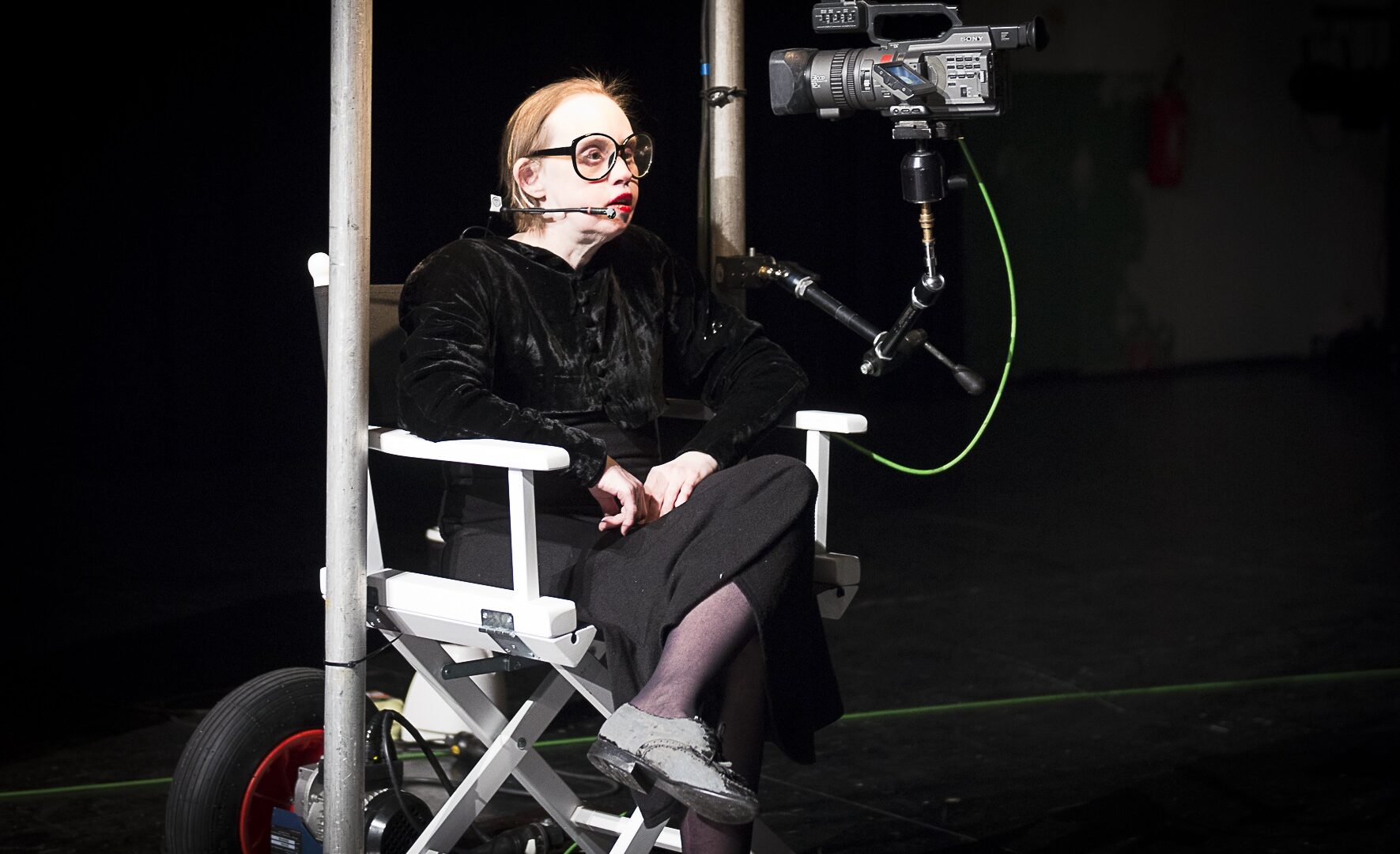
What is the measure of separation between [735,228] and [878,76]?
521 mm

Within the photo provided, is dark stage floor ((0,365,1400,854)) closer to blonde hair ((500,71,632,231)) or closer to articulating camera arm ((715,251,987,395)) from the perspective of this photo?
articulating camera arm ((715,251,987,395))

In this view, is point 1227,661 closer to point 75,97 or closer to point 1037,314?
point 75,97

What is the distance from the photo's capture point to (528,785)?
7.13 ft

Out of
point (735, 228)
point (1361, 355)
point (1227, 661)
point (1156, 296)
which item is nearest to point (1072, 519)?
point (1227, 661)

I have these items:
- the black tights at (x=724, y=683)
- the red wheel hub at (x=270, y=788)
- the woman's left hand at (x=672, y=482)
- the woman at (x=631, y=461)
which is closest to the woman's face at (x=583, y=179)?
the woman at (x=631, y=461)

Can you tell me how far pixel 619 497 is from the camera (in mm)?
2025

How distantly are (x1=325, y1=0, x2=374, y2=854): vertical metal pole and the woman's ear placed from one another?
0.28 metres

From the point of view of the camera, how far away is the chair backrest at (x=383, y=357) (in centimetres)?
221

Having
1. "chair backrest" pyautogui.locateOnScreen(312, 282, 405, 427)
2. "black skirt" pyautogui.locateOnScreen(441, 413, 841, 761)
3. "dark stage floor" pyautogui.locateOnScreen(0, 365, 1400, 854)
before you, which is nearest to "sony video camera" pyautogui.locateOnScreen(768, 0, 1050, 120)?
"black skirt" pyautogui.locateOnScreen(441, 413, 841, 761)

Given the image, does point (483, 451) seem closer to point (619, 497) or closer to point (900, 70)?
point (619, 497)

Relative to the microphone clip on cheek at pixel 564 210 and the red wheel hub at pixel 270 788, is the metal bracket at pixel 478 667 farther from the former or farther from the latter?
the microphone clip on cheek at pixel 564 210

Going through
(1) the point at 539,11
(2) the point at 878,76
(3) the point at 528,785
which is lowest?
(3) the point at 528,785

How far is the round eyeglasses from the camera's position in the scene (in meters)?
2.18

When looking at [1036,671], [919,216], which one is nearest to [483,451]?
[919,216]
